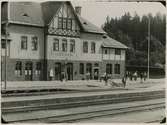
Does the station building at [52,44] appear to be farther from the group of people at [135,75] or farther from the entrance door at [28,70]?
the group of people at [135,75]

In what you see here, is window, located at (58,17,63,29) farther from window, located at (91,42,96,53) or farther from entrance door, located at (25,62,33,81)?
entrance door, located at (25,62,33,81)

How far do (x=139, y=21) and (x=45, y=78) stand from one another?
1730 mm

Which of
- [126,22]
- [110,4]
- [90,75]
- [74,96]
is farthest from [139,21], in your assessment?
[74,96]

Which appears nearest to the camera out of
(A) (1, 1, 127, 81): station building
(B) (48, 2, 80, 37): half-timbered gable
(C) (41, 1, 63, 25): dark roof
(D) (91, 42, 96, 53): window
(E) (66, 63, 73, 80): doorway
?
(C) (41, 1, 63, 25): dark roof

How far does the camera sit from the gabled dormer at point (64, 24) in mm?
6754

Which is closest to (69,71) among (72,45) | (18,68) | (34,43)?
(72,45)

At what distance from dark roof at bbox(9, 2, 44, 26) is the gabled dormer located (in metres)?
0.19


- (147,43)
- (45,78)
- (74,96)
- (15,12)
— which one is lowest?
(74,96)

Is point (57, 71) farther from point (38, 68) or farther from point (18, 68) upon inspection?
point (18, 68)

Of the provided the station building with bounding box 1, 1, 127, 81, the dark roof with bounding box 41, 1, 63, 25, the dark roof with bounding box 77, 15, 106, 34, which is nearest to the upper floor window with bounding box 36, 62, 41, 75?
the station building with bounding box 1, 1, 127, 81

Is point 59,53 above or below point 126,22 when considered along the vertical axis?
A: below

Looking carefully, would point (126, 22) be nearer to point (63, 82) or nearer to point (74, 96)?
point (63, 82)

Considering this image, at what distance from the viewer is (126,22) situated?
21.4ft

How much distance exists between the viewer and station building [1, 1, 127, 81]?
251 inches
